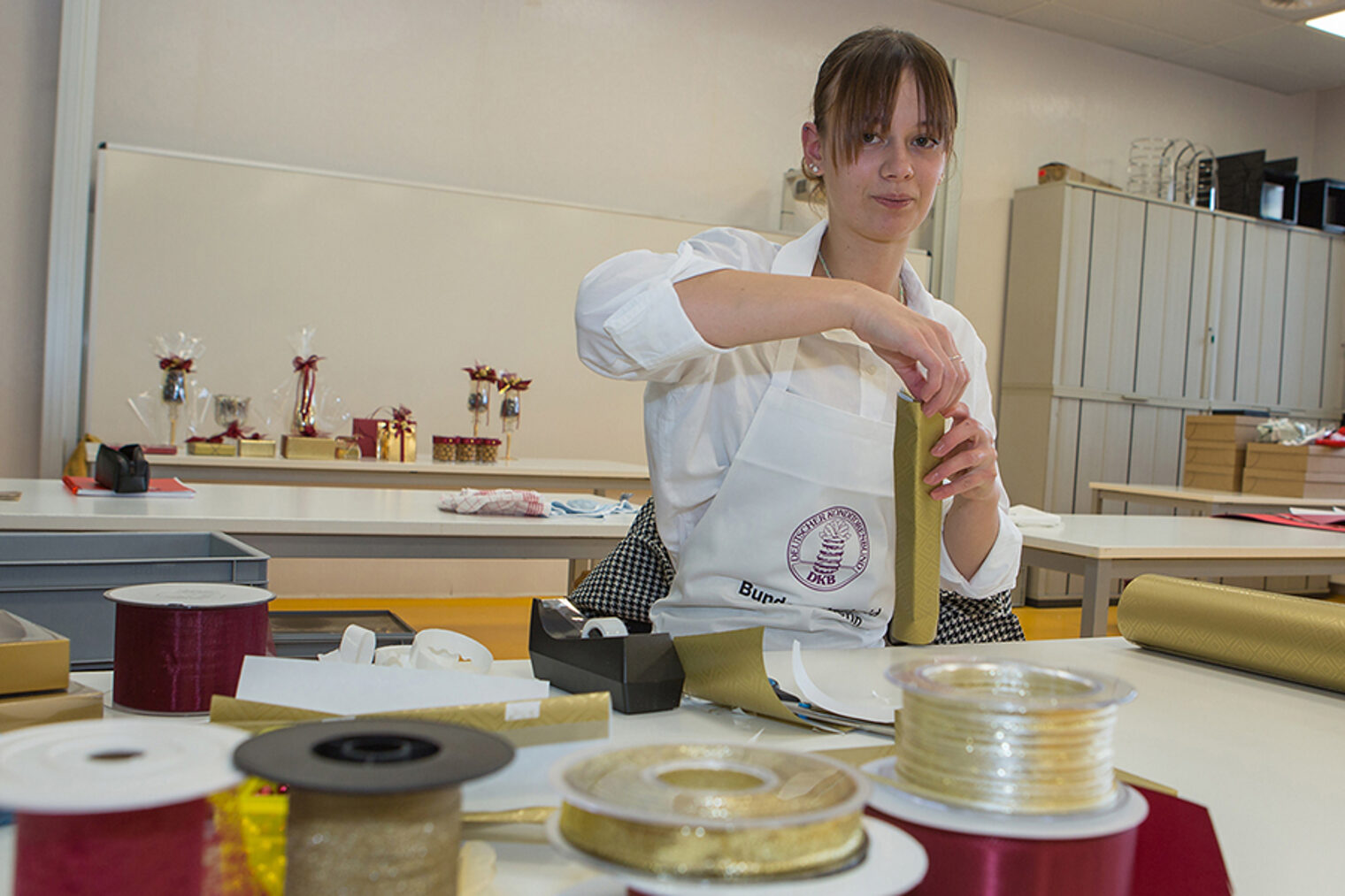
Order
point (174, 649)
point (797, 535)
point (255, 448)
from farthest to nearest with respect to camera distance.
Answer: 1. point (255, 448)
2. point (797, 535)
3. point (174, 649)

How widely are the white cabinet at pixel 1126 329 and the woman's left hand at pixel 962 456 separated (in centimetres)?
542

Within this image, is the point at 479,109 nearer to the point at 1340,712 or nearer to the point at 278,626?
the point at 278,626

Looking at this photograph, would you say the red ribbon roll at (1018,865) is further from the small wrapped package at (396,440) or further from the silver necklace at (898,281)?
the small wrapped package at (396,440)

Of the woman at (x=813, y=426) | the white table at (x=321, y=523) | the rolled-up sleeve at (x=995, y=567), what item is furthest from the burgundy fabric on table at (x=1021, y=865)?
the white table at (x=321, y=523)

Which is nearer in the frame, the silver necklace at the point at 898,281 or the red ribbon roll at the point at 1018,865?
the red ribbon roll at the point at 1018,865

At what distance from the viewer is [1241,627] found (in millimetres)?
1168

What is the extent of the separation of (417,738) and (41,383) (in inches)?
200

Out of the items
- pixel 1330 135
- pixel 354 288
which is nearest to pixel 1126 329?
pixel 1330 135

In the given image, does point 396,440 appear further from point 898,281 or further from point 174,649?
point 174,649

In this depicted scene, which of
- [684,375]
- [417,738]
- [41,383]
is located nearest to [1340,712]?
[684,375]

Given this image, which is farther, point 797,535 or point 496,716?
point 797,535

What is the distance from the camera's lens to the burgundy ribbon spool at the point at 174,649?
0.79m

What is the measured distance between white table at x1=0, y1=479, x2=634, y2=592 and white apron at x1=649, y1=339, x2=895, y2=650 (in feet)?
3.49

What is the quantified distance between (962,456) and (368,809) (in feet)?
2.59
